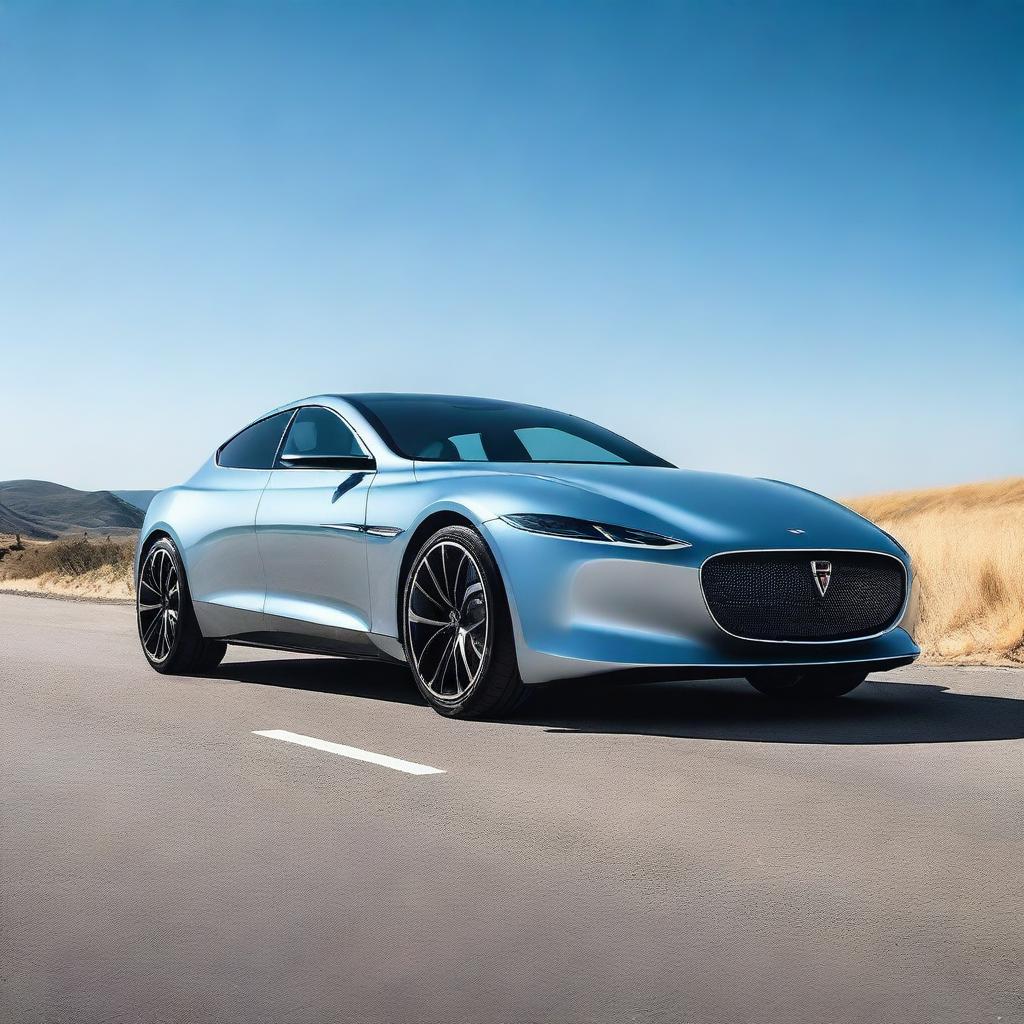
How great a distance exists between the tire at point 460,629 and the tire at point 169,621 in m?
2.48

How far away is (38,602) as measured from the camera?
60.5ft

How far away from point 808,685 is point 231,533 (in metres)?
3.38

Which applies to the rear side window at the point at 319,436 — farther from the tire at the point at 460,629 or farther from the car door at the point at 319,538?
the tire at the point at 460,629

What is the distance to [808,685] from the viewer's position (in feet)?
25.3

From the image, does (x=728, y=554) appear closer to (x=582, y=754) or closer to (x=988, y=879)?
(x=582, y=754)

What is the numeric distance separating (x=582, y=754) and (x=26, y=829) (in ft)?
7.15

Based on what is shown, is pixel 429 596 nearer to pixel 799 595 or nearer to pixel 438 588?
pixel 438 588

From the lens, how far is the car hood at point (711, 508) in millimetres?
6379

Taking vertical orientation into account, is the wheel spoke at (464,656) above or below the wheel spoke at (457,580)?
below

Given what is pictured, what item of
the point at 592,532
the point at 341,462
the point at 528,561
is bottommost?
the point at 528,561

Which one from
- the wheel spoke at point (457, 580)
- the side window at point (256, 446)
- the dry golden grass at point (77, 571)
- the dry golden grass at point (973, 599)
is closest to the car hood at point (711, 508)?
the wheel spoke at point (457, 580)

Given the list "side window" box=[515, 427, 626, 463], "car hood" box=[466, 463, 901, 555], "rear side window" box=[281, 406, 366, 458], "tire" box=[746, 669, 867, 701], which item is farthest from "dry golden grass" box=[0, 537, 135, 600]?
"car hood" box=[466, 463, 901, 555]

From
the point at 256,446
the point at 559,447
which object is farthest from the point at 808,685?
the point at 256,446

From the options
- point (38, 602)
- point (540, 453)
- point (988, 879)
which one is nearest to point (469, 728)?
point (540, 453)
